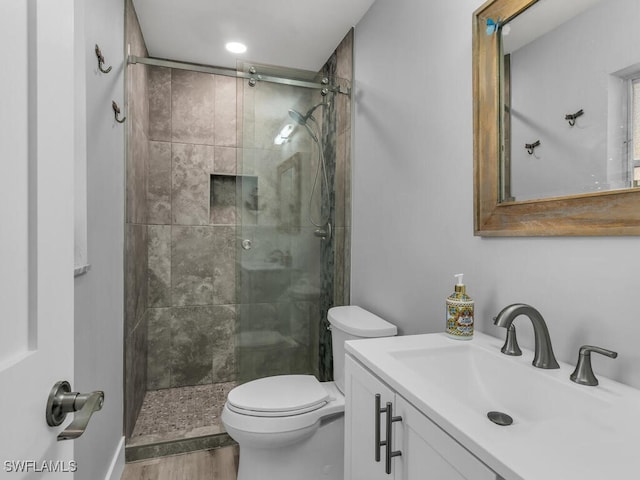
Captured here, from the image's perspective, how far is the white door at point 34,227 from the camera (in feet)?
1.45

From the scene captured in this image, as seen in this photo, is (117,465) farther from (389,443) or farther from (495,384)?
(495,384)

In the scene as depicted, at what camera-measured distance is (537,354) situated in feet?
3.04

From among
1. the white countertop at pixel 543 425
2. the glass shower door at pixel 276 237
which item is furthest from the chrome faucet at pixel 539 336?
the glass shower door at pixel 276 237

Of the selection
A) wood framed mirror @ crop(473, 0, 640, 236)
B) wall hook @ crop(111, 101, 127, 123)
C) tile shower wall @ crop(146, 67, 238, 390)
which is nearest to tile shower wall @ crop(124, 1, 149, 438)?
tile shower wall @ crop(146, 67, 238, 390)

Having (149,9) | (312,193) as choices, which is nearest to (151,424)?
(312,193)

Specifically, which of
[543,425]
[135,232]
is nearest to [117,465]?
[135,232]

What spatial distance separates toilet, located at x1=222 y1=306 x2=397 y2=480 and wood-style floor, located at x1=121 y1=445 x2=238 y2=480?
0.30m

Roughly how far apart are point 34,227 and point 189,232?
2436 mm

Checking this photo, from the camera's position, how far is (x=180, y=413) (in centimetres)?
240

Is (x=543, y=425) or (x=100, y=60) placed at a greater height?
(x=100, y=60)

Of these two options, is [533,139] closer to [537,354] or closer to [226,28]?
[537,354]

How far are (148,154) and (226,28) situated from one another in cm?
109

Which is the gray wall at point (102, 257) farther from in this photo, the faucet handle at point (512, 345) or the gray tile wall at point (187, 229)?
the faucet handle at point (512, 345)

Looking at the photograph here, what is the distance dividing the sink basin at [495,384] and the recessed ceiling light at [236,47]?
2.33 m
